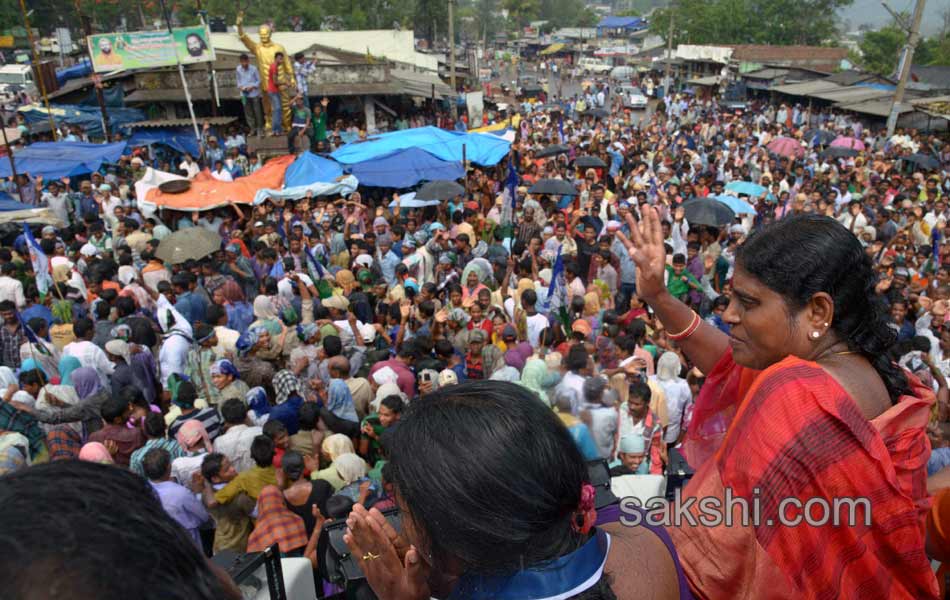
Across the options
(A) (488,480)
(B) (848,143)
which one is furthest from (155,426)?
(B) (848,143)

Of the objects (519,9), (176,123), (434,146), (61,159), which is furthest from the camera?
(519,9)

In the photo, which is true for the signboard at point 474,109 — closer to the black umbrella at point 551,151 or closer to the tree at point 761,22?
the black umbrella at point 551,151

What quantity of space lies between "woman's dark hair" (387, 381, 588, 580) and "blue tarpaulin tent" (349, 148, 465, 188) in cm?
1093

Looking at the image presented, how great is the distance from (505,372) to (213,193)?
7.31 metres

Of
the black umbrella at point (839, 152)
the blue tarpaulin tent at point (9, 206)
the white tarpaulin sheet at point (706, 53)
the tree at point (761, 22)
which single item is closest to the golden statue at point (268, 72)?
the blue tarpaulin tent at point (9, 206)

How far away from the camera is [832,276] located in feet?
5.25

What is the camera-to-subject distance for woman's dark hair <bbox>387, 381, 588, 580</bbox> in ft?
3.54

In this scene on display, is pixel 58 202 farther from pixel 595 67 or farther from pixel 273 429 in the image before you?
pixel 595 67

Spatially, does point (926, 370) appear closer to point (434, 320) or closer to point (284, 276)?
point (434, 320)

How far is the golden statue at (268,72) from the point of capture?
42.6 feet

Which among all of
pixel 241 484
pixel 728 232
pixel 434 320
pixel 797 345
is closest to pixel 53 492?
pixel 797 345

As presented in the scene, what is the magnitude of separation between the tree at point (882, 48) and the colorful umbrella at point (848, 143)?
33.9 metres

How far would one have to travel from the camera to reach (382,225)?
9.12 m

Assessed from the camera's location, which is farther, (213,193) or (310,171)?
(310,171)
